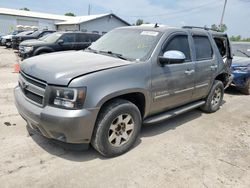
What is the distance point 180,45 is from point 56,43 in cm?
847

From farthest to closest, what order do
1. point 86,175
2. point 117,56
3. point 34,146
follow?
point 117,56 < point 34,146 < point 86,175

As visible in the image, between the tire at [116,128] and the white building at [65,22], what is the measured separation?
3156 centimetres

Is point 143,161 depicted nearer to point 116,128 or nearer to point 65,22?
point 116,128

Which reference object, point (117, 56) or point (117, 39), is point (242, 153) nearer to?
point (117, 56)

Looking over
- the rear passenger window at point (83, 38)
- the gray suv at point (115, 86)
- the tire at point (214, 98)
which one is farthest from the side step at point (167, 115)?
the rear passenger window at point (83, 38)

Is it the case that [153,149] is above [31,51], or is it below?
below

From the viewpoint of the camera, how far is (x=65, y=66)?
10.8 feet

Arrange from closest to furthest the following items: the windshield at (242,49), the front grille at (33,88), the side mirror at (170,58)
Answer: the front grille at (33,88)
the side mirror at (170,58)
the windshield at (242,49)

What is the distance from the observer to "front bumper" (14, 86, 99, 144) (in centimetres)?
294

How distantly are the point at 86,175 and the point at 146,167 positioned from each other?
0.84 meters

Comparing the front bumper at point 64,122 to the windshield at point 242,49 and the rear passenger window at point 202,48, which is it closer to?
the rear passenger window at point 202,48

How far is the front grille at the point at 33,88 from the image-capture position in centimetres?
313

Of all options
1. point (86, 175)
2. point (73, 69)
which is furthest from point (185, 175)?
point (73, 69)

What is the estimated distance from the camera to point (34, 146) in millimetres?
3682
